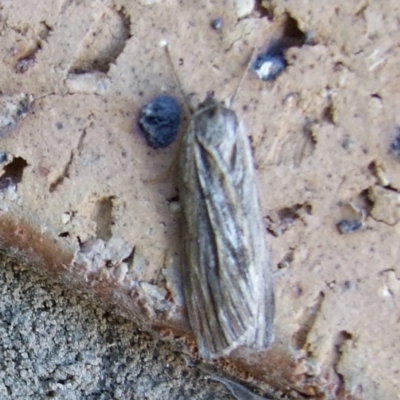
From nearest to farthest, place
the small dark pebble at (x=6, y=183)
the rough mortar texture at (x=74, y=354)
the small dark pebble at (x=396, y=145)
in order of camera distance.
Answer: the small dark pebble at (x=396, y=145), the small dark pebble at (x=6, y=183), the rough mortar texture at (x=74, y=354)

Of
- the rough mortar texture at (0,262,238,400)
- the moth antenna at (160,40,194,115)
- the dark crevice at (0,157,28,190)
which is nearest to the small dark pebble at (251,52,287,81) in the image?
the moth antenna at (160,40,194,115)

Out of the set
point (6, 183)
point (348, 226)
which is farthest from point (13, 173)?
point (348, 226)

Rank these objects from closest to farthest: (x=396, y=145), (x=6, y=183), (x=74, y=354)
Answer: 1. (x=396, y=145)
2. (x=6, y=183)
3. (x=74, y=354)

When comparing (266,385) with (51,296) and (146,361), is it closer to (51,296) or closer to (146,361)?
(146,361)

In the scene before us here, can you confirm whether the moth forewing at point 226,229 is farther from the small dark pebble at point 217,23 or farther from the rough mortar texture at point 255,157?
the small dark pebble at point 217,23

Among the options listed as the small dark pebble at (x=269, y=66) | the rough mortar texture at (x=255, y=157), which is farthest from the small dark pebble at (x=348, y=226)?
the small dark pebble at (x=269, y=66)

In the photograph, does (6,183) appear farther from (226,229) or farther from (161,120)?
(226,229)
